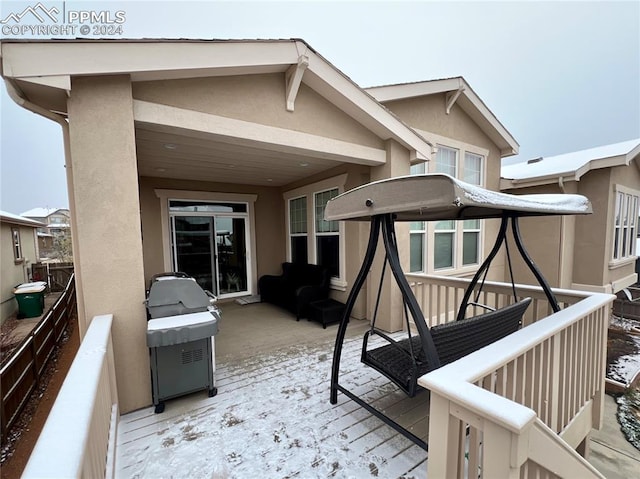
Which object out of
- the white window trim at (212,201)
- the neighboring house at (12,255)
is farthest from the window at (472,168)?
the neighboring house at (12,255)

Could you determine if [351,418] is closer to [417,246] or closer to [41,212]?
[417,246]

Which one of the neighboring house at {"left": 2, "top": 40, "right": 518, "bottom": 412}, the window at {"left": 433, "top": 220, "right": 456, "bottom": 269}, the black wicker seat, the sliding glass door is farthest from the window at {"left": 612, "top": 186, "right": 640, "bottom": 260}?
the sliding glass door

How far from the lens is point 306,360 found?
3.34 metres

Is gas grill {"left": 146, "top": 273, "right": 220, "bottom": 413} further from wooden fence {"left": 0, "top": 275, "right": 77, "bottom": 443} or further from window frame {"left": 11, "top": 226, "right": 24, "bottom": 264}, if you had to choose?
window frame {"left": 11, "top": 226, "right": 24, "bottom": 264}

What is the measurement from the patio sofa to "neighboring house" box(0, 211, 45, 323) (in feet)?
29.2

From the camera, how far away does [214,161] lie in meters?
4.48

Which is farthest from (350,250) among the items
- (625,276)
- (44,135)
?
(44,135)

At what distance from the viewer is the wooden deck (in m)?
1.82

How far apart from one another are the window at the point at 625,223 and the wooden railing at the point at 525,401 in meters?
6.62

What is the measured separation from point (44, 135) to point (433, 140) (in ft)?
48.9

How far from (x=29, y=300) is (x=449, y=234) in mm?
12902

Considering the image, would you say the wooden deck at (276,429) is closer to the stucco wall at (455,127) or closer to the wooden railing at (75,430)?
the wooden railing at (75,430)

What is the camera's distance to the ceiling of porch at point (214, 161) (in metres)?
3.48

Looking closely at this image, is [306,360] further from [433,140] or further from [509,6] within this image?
[509,6]
